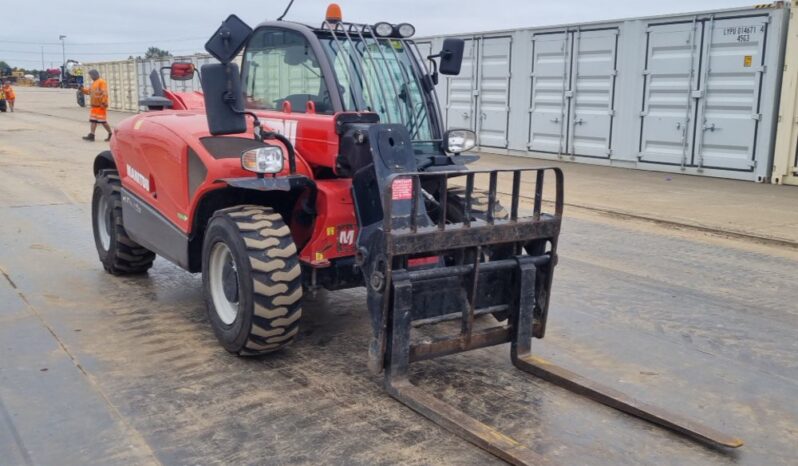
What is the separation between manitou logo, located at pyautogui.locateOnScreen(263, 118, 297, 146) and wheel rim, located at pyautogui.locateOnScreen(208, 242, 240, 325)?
0.88 m

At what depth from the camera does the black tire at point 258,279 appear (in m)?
4.33

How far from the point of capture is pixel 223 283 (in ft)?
15.9

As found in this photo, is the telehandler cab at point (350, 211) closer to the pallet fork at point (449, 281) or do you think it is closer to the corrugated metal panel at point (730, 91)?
the pallet fork at point (449, 281)

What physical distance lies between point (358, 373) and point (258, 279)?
83cm

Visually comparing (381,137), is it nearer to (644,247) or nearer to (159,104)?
(159,104)

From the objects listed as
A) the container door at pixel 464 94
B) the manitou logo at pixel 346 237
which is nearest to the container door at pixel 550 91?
the container door at pixel 464 94

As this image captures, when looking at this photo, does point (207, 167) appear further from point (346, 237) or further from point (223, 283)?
point (346, 237)

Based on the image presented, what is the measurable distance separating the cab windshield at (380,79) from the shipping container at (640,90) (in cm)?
993

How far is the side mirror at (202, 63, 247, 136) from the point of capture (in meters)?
4.46

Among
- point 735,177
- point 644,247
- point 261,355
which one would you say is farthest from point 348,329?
point 735,177

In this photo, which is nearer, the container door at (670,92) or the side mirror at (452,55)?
the side mirror at (452,55)

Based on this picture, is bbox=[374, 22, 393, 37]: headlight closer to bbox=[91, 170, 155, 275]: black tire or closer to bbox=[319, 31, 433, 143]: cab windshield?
bbox=[319, 31, 433, 143]: cab windshield

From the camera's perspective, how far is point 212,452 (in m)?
3.55

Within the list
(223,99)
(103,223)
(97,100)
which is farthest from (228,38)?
(97,100)
